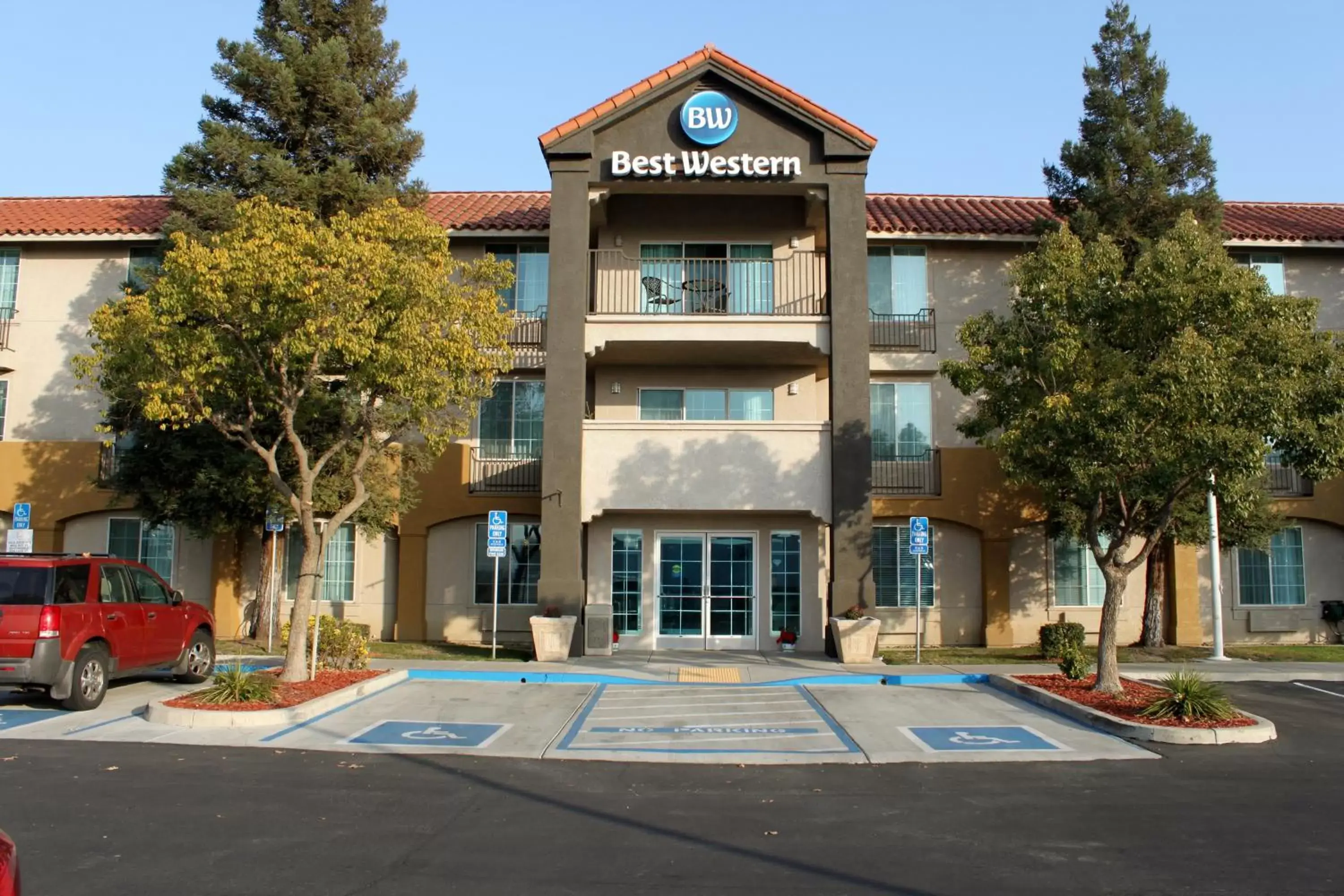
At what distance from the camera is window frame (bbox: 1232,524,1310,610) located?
23922 millimetres

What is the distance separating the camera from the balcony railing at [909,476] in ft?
76.3

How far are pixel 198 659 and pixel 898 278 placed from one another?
52.3 feet

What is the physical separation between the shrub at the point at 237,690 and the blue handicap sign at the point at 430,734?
61.5 inches

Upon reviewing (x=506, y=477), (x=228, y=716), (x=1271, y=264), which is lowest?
(x=228, y=716)

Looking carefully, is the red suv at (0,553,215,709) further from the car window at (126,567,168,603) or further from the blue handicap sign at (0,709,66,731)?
the blue handicap sign at (0,709,66,731)

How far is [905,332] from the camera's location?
2367 centimetres

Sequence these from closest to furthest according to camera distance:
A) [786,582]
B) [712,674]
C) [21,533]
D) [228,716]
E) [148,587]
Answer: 1. [228,716]
2. [148,587]
3. [712,674]
4. [21,533]
5. [786,582]

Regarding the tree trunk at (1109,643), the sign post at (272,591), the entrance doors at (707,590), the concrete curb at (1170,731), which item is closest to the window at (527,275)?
the entrance doors at (707,590)

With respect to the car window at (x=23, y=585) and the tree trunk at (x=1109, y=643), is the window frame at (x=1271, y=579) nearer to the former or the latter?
the tree trunk at (x=1109, y=643)

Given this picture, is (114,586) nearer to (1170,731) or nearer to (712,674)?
(712,674)

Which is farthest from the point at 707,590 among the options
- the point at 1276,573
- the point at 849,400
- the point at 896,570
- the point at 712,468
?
the point at 1276,573

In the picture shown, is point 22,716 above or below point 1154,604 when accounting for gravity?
below

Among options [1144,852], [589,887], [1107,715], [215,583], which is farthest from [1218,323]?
[215,583]

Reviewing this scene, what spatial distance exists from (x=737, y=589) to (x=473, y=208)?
11.1 metres
